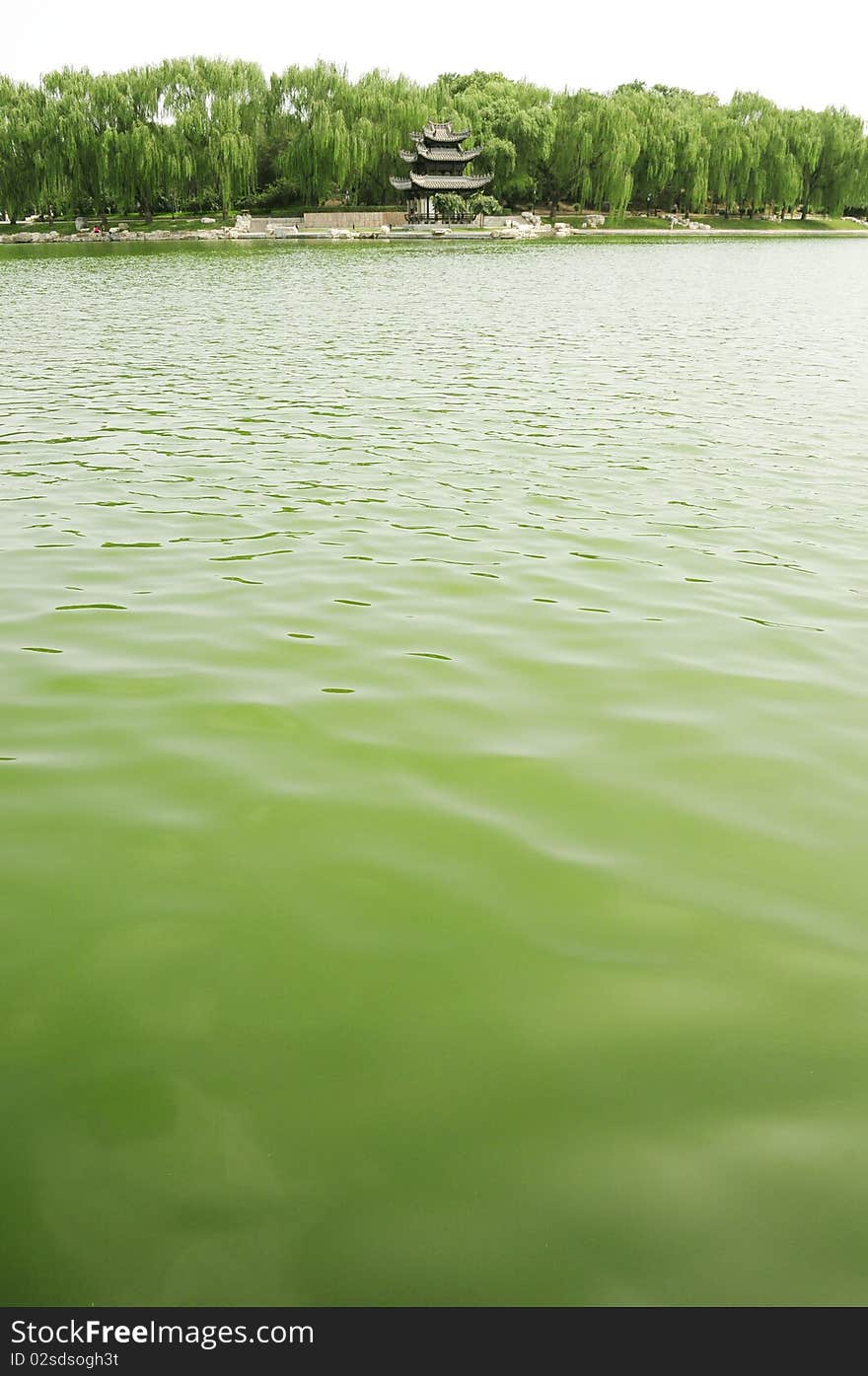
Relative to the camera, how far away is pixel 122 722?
3762 millimetres

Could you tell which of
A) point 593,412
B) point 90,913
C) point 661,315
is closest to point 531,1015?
point 90,913

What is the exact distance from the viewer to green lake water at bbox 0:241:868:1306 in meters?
1.71

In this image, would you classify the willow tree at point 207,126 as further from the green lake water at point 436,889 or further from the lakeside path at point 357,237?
the green lake water at point 436,889

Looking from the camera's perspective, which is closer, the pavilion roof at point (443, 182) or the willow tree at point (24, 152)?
the willow tree at point (24, 152)

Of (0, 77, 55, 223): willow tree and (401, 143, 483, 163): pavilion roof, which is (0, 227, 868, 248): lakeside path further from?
(401, 143, 483, 163): pavilion roof

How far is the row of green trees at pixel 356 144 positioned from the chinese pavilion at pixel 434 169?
1511mm

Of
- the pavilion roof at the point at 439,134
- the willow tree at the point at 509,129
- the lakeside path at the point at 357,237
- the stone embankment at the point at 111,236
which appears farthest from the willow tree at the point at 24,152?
the willow tree at the point at 509,129

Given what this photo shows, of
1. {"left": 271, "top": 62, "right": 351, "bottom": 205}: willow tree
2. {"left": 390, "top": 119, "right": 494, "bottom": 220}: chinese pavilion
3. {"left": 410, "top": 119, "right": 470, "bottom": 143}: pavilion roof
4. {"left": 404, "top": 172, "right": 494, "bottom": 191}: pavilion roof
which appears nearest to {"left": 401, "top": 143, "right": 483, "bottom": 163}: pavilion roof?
{"left": 390, "top": 119, "right": 494, "bottom": 220}: chinese pavilion

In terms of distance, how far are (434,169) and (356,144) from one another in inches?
343

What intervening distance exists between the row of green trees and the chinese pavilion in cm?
151

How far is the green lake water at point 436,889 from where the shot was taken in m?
1.71

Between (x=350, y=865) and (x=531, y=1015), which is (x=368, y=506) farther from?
(x=531, y=1015)

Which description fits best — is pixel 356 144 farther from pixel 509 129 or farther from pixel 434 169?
pixel 509 129

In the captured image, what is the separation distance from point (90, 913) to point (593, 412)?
8924mm
